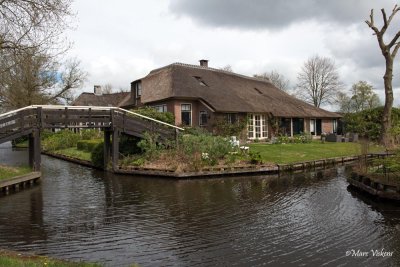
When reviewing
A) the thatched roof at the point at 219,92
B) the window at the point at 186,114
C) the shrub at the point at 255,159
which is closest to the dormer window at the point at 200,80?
the thatched roof at the point at 219,92

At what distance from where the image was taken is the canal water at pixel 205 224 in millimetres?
7746

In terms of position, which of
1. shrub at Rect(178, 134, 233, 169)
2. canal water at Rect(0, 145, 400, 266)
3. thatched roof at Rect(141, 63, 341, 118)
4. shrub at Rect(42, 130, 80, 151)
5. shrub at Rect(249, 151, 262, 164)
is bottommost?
canal water at Rect(0, 145, 400, 266)

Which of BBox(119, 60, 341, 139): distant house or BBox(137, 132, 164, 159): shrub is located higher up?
BBox(119, 60, 341, 139): distant house

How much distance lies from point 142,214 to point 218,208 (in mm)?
2273

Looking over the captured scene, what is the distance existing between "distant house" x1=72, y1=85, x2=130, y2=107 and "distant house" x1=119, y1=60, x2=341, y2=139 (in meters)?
18.7

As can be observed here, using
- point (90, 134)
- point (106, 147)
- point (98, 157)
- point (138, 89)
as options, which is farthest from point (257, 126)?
point (90, 134)

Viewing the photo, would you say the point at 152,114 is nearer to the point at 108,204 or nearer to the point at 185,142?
the point at 185,142

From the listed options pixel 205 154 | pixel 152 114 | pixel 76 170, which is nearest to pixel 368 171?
pixel 205 154

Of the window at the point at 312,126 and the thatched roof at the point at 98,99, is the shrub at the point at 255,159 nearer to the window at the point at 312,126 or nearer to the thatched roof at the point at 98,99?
the window at the point at 312,126

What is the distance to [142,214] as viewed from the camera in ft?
37.0

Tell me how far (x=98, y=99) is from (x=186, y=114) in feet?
94.4

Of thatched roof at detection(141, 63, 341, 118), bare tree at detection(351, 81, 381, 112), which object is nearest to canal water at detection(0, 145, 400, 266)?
thatched roof at detection(141, 63, 341, 118)

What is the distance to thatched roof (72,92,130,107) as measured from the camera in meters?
54.0

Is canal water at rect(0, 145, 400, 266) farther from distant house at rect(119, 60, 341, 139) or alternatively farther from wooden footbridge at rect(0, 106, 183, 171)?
distant house at rect(119, 60, 341, 139)
